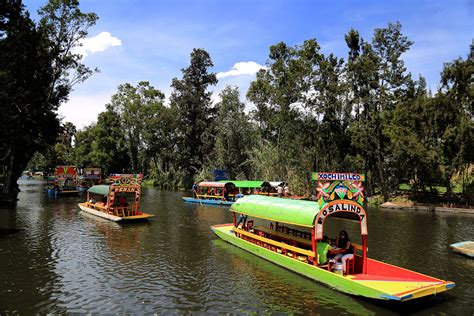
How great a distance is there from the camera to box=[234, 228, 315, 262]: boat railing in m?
17.3

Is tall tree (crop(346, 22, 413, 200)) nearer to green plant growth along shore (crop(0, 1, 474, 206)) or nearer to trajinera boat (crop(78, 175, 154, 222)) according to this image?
green plant growth along shore (crop(0, 1, 474, 206))

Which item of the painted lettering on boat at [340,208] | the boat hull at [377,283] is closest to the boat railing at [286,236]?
the boat hull at [377,283]

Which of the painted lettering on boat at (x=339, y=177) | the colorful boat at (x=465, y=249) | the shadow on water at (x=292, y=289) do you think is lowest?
the shadow on water at (x=292, y=289)

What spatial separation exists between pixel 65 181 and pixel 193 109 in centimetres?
3166

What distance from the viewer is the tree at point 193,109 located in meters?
77.8

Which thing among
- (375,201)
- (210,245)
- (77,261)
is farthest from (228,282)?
(375,201)

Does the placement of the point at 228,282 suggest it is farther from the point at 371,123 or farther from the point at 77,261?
the point at 371,123

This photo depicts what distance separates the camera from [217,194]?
48.3 metres

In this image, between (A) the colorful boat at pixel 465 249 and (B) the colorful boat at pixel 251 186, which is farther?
(B) the colorful boat at pixel 251 186

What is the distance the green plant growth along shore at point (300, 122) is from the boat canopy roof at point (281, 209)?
79.6 ft

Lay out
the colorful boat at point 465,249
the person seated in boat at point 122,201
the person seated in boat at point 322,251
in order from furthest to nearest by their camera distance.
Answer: the person seated in boat at point 122,201
the colorful boat at point 465,249
the person seated in boat at point 322,251

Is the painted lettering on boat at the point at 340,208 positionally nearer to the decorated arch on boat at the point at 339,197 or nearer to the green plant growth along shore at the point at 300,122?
the decorated arch on boat at the point at 339,197

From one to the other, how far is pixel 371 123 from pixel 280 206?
40.8 metres

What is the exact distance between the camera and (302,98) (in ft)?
196
